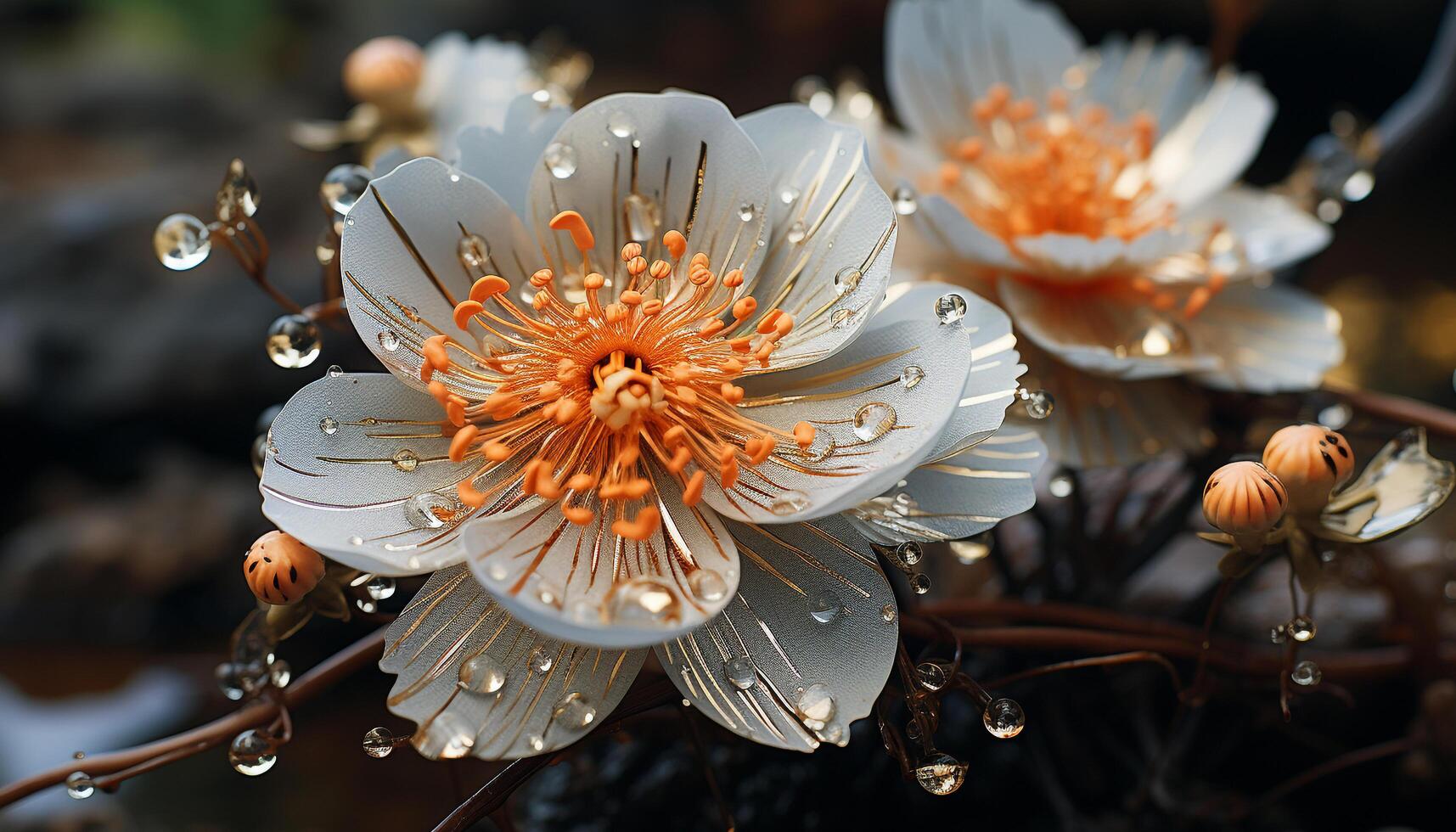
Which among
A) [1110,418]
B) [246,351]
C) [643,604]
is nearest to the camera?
[643,604]

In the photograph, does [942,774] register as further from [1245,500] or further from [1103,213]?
[1103,213]

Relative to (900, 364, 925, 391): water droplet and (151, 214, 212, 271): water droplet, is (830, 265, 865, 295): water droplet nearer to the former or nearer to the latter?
(900, 364, 925, 391): water droplet

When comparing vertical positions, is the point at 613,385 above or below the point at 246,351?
above

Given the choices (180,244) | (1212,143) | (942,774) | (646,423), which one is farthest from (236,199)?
(1212,143)

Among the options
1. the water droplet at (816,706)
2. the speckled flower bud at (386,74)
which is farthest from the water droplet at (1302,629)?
the speckled flower bud at (386,74)

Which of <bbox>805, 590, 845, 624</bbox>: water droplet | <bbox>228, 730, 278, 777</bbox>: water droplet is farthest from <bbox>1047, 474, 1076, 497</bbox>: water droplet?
<bbox>228, 730, 278, 777</bbox>: water droplet

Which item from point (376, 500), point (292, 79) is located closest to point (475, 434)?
point (376, 500)
